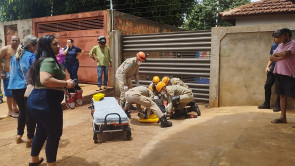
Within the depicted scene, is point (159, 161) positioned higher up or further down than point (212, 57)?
further down

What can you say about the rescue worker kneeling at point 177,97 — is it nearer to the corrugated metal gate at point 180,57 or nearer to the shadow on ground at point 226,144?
the shadow on ground at point 226,144

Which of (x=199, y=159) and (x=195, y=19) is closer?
(x=199, y=159)

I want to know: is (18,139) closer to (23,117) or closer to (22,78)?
(23,117)

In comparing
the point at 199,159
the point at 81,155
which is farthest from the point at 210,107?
the point at 81,155

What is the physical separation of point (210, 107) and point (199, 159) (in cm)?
404

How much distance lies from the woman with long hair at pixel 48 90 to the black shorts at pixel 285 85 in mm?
3962

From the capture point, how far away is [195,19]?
1051 inches

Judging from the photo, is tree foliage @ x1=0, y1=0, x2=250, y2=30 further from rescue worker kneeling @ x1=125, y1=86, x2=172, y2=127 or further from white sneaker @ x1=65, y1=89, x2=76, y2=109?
white sneaker @ x1=65, y1=89, x2=76, y2=109

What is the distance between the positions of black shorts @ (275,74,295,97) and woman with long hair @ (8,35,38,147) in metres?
4.60

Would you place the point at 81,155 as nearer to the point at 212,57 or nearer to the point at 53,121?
the point at 53,121

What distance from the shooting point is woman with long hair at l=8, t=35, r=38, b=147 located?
400cm

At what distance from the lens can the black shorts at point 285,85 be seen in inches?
178

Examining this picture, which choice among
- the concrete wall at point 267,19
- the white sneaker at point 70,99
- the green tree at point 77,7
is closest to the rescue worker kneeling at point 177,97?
the white sneaker at point 70,99

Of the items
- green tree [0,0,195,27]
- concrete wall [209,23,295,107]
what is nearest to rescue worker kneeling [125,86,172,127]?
concrete wall [209,23,295,107]
